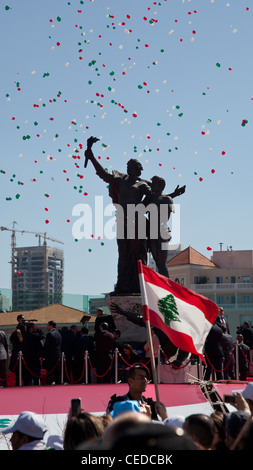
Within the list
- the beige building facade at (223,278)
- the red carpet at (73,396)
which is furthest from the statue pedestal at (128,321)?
A: the beige building facade at (223,278)

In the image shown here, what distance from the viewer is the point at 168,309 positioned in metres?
8.94

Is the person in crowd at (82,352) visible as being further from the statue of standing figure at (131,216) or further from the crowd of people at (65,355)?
the statue of standing figure at (131,216)

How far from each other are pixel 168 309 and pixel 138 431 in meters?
6.34

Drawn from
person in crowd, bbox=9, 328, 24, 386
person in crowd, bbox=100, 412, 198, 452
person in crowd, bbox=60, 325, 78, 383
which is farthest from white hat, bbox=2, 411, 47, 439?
person in crowd, bbox=60, 325, 78, 383

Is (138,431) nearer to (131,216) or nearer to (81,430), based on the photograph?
(81,430)

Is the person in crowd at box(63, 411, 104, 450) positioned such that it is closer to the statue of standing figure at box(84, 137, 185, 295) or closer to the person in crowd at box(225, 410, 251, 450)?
the person in crowd at box(225, 410, 251, 450)

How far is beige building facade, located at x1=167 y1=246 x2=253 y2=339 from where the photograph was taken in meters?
86.4

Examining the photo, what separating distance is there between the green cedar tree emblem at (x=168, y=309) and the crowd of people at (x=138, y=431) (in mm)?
1442

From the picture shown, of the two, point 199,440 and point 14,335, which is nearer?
point 199,440

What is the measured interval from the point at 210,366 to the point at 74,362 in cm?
332

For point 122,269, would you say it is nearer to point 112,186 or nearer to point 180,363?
point 112,186

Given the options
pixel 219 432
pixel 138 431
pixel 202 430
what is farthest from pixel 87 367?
pixel 138 431

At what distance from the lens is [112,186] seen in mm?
22625
